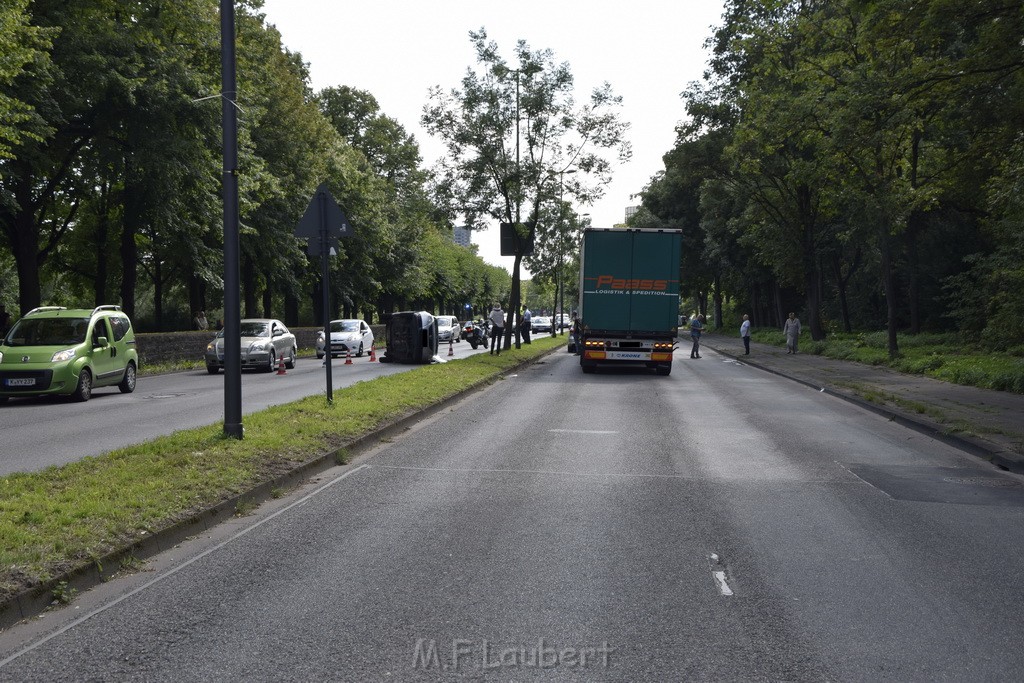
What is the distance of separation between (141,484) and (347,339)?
29898 millimetres

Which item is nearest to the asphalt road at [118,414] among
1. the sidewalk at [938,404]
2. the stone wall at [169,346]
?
the stone wall at [169,346]

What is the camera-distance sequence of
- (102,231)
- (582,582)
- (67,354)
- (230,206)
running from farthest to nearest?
1. (102,231)
2. (67,354)
3. (230,206)
4. (582,582)

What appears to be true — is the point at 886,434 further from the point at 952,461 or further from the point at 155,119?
the point at 155,119

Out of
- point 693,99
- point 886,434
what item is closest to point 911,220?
point 693,99

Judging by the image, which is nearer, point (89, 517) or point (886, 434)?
point (89, 517)

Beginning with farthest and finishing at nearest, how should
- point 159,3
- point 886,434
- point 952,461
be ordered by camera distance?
point 159,3 < point 886,434 < point 952,461

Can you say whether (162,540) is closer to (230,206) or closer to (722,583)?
(722,583)

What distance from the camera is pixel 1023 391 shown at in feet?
57.1

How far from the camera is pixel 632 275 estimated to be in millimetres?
24406

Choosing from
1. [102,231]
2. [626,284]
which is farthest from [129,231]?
[626,284]

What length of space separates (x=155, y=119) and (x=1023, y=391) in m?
20.7

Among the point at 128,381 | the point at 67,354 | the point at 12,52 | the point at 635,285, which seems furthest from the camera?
the point at 635,285

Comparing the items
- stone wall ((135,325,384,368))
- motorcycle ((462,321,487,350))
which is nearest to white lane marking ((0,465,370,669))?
stone wall ((135,325,384,368))

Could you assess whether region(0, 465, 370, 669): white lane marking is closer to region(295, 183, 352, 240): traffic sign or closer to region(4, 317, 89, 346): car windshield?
region(295, 183, 352, 240): traffic sign
